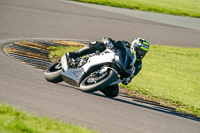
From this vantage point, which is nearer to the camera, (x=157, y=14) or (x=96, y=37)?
(x=96, y=37)

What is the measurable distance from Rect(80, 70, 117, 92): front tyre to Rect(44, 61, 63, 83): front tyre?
2.72ft

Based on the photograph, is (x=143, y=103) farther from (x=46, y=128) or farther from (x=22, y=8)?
(x=22, y=8)

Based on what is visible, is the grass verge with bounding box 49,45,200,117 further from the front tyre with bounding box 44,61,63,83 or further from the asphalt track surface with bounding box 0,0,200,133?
the front tyre with bounding box 44,61,63,83

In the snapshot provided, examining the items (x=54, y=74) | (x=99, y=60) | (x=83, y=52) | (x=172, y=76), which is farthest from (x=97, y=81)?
(x=172, y=76)

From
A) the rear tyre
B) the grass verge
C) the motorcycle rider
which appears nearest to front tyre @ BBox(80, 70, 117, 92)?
the motorcycle rider

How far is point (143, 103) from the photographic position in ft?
30.6

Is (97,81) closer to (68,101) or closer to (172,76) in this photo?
(68,101)

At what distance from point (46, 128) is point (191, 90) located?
7379 millimetres

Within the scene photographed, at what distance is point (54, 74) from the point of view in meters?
9.01

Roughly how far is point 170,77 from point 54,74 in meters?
5.09

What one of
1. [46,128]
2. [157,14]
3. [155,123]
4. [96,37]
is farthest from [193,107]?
[157,14]

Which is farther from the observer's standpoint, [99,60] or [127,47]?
[127,47]

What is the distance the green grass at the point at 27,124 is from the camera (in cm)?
480

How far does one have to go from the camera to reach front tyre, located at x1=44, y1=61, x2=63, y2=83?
352 inches
